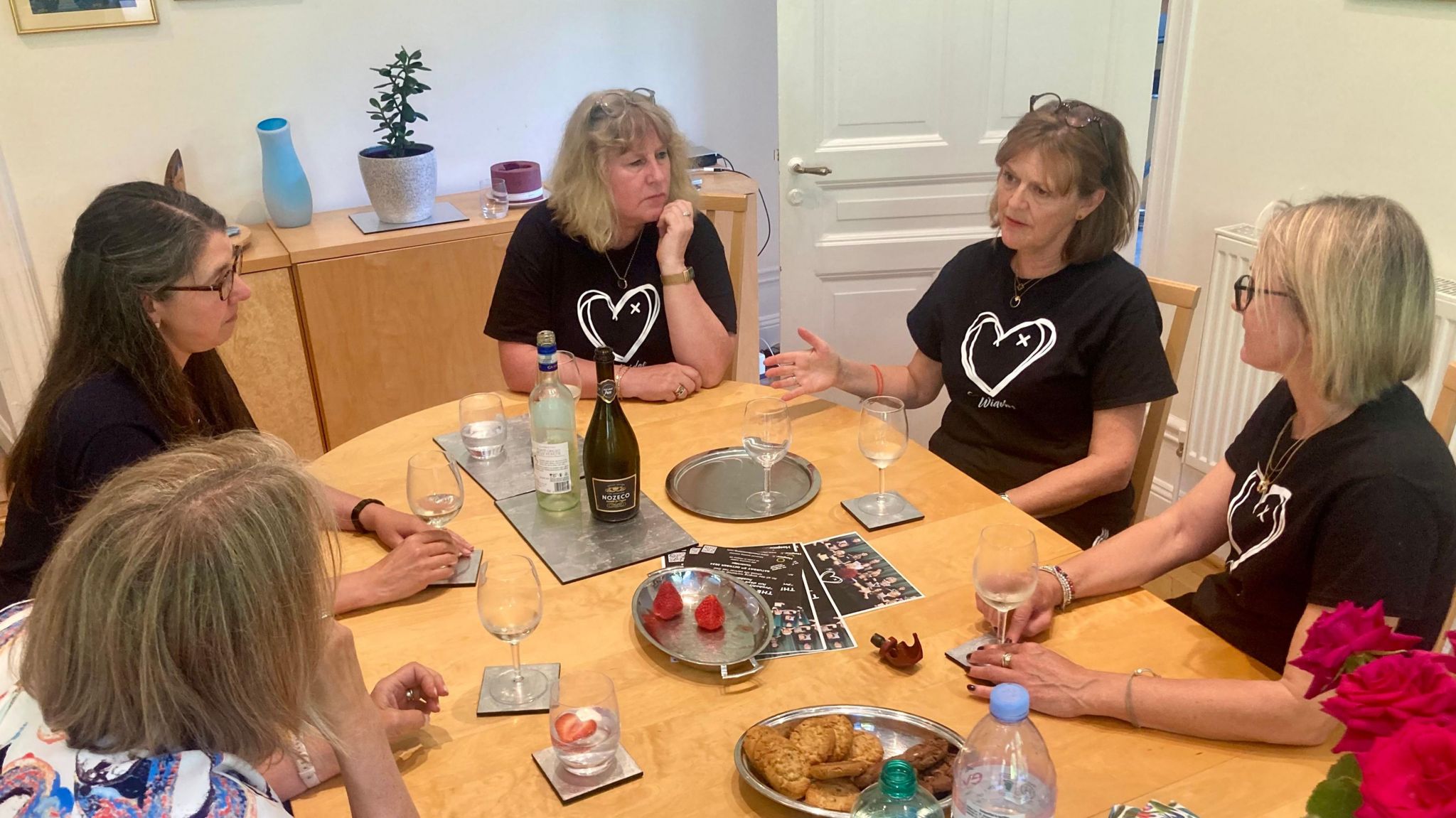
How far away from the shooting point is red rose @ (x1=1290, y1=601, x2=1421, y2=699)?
751 mm

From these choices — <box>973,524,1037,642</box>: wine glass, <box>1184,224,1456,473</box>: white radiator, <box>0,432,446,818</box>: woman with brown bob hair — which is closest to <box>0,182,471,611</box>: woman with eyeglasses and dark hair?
<box>0,432,446,818</box>: woman with brown bob hair

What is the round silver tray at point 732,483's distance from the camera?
1.73 meters

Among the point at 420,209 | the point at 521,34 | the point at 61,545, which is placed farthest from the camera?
the point at 521,34

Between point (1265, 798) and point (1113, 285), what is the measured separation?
1.11 meters

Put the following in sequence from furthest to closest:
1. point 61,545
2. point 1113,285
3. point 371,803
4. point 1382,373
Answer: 1. point 1113,285
2. point 1382,373
3. point 371,803
4. point 61,545

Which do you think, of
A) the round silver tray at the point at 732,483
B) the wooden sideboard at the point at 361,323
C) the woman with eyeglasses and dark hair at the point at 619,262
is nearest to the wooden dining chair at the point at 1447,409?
the round silver tray at the point at 732,483

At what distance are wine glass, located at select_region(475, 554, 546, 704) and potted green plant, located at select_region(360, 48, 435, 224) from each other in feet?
7.17

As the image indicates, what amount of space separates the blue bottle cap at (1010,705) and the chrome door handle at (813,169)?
7.83ft

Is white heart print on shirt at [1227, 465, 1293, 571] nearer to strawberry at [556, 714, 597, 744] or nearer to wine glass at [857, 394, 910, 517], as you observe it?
wine glass at [857, 394, 910, 517]

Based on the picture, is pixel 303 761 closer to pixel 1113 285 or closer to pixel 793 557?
pixel 793 557

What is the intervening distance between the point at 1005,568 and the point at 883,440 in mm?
424

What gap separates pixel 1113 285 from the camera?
6.58ft

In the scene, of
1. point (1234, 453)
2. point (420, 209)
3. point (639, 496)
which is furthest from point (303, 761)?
point (420, 209)

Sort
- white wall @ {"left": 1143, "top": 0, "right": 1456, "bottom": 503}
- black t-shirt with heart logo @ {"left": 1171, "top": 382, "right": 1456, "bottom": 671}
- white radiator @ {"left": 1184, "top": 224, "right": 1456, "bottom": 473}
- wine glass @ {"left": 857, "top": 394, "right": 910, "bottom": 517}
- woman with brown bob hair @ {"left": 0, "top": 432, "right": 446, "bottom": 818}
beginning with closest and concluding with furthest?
woman with brown bob hair @ {"left": 0, "top": 432, "right": 446, "bottom": 818} → black t-shirt with heart logo @ {"left": 1171, "top": 382, "right": 1456, "bottom": 671} → wine glass @ {"left": 857, "top": 394, "right": 910, "bottom": 517} → white wall @ {"left": 1143, "top": 0, "right": 1456, "bottom": 503} → white radiator @ {"left": 1184, "top": 224, "right": 1456, "bottom": 473}
